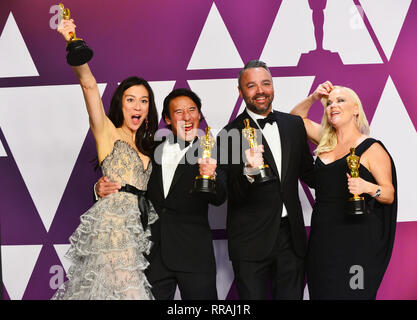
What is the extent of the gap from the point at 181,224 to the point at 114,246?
414mm

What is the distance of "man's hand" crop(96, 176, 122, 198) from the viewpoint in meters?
2.69

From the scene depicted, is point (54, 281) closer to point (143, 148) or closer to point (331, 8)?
point (143, 148)

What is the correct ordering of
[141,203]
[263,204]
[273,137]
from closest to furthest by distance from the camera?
[141,203] < [263,204] < [273,137]

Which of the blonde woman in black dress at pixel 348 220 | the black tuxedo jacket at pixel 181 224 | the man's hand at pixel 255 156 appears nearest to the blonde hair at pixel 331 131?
the blonde woman in black dress at pixel 348 220

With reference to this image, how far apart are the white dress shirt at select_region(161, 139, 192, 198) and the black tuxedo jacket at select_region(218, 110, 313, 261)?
25 cm

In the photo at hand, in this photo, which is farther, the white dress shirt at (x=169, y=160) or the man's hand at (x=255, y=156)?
the white dress shirt at (x=169, y=160)

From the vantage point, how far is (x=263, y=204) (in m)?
2.84

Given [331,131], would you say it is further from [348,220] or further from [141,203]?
[141,203]

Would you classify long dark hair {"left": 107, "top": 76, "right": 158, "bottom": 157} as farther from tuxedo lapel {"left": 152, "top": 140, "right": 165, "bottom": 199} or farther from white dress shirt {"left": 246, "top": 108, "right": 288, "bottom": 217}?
white dress shirt {"left": 246, "top": 108, "right": 288, "bottom": 217}

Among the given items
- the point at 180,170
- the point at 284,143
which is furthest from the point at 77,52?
the point at 284,143

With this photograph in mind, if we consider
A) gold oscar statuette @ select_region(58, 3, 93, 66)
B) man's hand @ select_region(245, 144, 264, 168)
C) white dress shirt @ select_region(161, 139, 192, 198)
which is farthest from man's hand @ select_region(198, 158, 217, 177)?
gold oscar statuette @ select_region(58, 3, 93, 66)

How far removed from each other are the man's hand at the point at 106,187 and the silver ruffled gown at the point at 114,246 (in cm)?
2

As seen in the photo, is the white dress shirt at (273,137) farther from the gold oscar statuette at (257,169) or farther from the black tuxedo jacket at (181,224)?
the black tuxedo jacket at (181,224)

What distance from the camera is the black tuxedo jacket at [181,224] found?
9.18 ft
